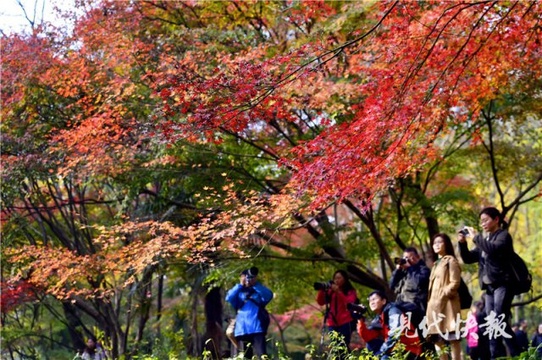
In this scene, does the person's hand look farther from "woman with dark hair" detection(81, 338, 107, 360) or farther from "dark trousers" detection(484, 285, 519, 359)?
"woman with dark hair" detection(81, 338, 107, 360)

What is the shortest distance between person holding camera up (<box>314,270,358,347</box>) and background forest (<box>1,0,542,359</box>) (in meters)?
0.90

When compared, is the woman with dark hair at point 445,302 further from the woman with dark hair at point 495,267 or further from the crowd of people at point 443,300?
the woman with dark hair at point 495,267

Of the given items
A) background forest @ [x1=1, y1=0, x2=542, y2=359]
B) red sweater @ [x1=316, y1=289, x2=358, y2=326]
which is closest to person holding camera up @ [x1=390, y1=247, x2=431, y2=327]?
background forest @ [x1=1, y1=0, x2=542, y2=359]

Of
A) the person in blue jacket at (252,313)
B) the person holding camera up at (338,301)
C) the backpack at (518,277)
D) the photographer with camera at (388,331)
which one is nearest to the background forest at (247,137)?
the person in blue jacket at (252,313)

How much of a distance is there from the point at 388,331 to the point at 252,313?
1.95m

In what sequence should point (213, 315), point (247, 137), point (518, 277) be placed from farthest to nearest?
point (213, 315)
point (247, 137)
point (518, 277)

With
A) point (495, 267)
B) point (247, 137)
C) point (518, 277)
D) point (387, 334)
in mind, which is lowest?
point (387, 334)

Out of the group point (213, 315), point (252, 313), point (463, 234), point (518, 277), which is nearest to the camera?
point (518, 277)

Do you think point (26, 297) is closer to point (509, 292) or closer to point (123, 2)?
point (123, 2)

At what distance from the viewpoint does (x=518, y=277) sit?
713 centimetres

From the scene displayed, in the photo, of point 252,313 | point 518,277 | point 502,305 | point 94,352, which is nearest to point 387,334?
point 502,305

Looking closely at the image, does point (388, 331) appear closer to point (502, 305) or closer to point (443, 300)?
point (443, 300)

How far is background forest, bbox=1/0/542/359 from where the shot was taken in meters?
8.27

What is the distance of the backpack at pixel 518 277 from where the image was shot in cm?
712
